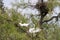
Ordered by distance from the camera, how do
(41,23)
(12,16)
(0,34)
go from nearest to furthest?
(0,34), (12,16), (41,23)

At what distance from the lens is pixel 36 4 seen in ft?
16.9

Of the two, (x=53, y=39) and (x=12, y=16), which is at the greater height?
(x=12, y=16)

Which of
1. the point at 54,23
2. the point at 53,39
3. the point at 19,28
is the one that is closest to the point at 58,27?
the point at 54,23

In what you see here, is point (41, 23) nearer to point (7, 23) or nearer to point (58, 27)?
point (58, 27)

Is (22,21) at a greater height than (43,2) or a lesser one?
lesser

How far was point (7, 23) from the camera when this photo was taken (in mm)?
4801

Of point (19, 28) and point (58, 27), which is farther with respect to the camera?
point (58, 27)

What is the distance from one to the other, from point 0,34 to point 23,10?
134 centimetres

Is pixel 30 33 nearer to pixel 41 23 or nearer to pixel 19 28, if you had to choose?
pixel 19 28

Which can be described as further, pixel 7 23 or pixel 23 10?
pixel 23 10

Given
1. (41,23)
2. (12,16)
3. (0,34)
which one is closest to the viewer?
(0,34)

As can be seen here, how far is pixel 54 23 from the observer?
6086 millimetres

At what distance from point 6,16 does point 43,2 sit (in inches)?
33.3

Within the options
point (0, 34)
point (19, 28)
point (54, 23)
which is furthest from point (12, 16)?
point (54, 23)
